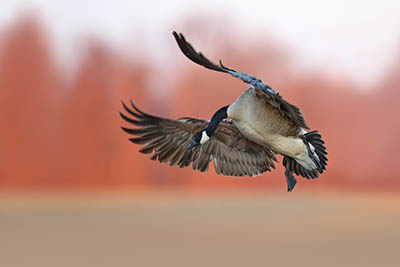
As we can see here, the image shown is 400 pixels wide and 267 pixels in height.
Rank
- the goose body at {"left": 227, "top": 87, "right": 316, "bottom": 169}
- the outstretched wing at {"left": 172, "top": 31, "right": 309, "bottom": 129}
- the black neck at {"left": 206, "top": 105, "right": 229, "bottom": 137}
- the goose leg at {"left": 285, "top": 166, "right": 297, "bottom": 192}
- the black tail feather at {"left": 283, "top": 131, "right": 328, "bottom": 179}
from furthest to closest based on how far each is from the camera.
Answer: the black tail feather at {"left": 283, "top": 131, "right": 328, "bottom": 179}, the goose leg at {"left": 285, "top": 166, "right": 297, "bottom": 192}, the black neck at {"left": 206, "top": 105, "right": 229, "bottom": 137}, the goose body at {"left": 227, "top": 87, "right": 316, "bottom": 169}, the outstretched wing at {"left": 172, "top": 31, "right": 309, "bottom": 129}

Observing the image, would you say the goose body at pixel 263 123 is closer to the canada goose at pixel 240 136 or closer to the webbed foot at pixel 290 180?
the canada goose at pixel 240 136

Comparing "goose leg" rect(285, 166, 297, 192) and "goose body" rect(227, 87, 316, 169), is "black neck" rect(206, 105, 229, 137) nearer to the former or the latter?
"goose body" rect(227, 87, 316, 169)

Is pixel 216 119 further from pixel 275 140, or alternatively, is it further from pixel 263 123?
pixel 275 140

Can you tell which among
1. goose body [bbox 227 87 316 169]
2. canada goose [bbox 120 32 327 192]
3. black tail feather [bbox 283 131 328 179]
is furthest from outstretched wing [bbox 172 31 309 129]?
black tail feather [bbox 283 131 328 179]

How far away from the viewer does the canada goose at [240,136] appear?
14.5 feet

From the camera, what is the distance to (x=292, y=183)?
5301 mm

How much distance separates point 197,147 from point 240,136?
0.55 meters

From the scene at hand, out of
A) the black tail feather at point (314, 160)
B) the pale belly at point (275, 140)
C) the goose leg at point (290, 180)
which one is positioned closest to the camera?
the pale belly at point (275, 140)

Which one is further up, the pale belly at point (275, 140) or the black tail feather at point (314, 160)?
the black tail feather at point (314, 160)

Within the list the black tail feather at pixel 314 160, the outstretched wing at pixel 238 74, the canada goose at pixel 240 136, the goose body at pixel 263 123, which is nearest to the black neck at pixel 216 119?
the canada goose at pixel 240 136

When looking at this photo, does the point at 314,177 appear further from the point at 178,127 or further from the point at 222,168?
the point at 178,127

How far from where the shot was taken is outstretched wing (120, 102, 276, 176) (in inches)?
217

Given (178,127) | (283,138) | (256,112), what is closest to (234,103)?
(256,112)

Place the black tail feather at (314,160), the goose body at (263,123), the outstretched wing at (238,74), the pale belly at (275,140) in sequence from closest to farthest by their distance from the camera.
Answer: the outstretched wing at (238,74)
the goose body at (263,123)
the pale belly at (275,140)
the black tail feather at (314,160)
